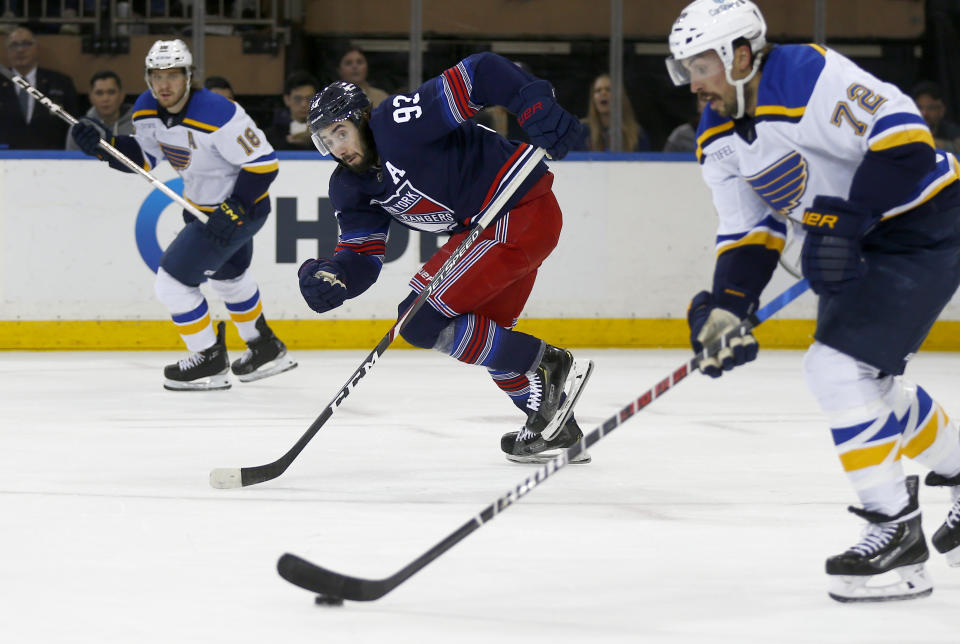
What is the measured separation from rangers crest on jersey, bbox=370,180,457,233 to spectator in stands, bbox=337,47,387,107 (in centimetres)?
292

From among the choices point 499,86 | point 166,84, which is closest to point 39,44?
point 166,84

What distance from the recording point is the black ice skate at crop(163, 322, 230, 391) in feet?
16.2

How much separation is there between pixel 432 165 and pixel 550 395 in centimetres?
64

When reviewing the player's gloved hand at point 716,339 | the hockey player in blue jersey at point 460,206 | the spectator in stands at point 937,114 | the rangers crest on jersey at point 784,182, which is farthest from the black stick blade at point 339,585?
the spectator in stands at point 937,114

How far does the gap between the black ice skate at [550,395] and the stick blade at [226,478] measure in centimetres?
77

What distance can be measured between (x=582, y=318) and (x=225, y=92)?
188 cm

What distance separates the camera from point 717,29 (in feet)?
7.12

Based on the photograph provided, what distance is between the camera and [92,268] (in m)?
6.07

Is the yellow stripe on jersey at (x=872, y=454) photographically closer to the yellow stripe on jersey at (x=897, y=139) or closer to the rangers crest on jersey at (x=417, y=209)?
the yellow stripe on jersey at (x=897, y=139)

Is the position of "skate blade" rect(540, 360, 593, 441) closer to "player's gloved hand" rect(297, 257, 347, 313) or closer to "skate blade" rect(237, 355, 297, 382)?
"player's gloved hand" rect(297, 257, 347, 313)

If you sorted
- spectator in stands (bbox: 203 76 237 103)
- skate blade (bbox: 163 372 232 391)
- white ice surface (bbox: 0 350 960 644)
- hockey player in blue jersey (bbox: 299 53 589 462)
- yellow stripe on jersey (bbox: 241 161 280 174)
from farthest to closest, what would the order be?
spectator in stands (bbox: 203 76 237 103)
skate blade (bbox: 163 372 232 391)
yellow stripe on jersey (bbox: 241 161 280 174)
hockey player in blue jersey (bbox: 299 53 589 462)
white ice surface (bbox: 0 350 960 644)

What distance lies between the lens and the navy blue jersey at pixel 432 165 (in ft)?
10.8

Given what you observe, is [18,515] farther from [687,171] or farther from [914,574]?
[687,171]

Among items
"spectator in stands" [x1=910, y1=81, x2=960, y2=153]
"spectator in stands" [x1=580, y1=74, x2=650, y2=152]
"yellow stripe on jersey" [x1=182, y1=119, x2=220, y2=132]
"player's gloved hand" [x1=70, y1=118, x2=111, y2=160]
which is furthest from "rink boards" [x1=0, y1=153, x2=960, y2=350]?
"yellow stripe on jersey" [x1=182, y1=119, x2=220, y2=132]
